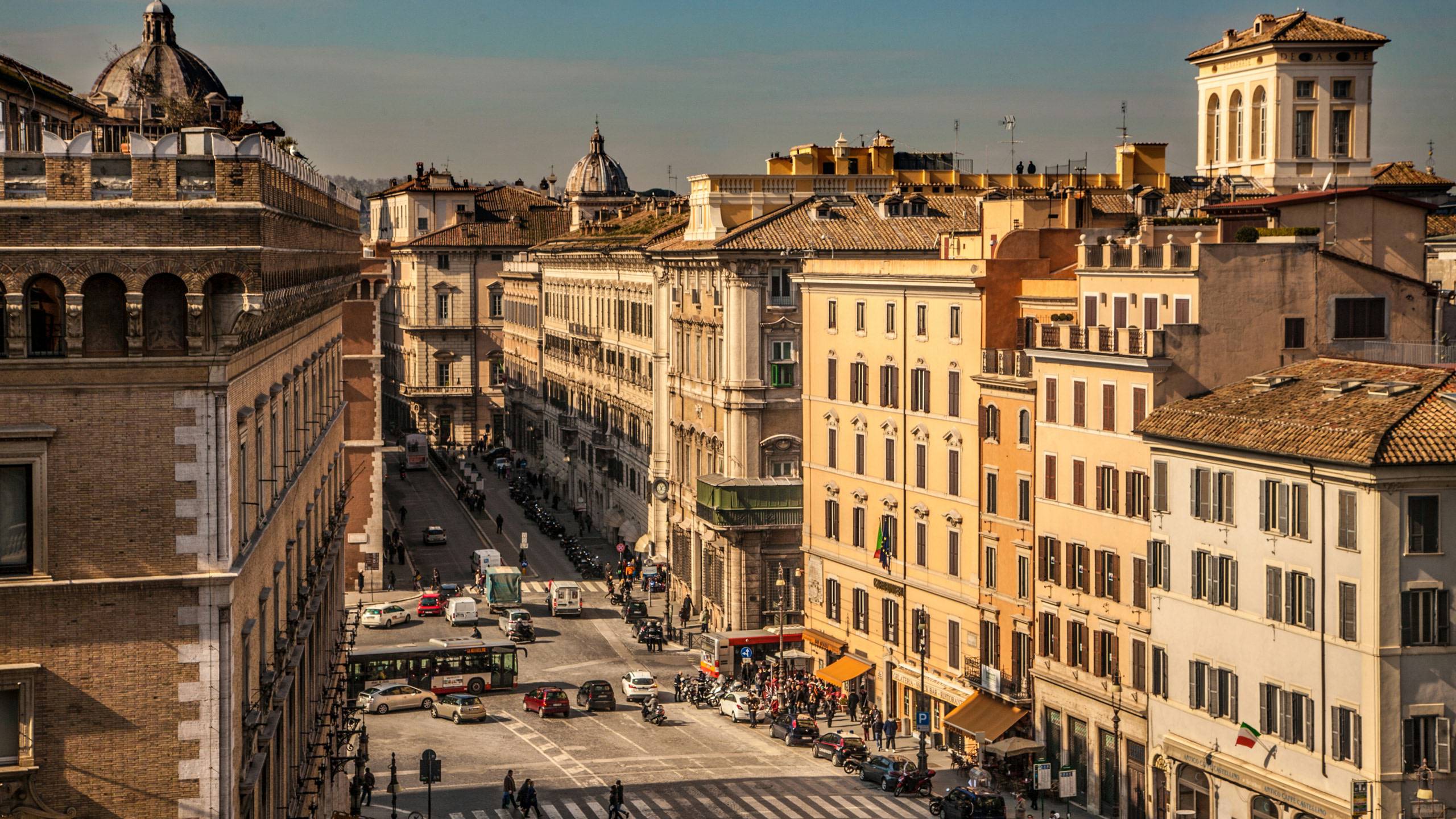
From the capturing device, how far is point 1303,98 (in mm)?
99562

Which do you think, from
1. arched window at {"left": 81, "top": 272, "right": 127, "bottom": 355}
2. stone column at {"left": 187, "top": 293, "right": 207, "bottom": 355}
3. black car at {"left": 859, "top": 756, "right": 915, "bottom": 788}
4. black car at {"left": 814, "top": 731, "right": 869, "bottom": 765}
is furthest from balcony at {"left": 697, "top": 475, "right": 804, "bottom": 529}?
arched window at {"left": 81, "top": 272, "right": 127, "bottom": 355}

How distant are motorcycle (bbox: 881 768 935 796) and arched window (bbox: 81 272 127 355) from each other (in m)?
39.5

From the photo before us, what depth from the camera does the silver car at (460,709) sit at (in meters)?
71.4

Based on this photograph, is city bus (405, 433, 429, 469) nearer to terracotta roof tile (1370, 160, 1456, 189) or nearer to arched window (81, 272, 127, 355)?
terracotta roof tile (1370, 160, 1456, 189)

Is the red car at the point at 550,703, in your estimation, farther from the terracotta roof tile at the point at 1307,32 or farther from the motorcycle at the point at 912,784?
the terracotta roof tile at the point at 1307,32

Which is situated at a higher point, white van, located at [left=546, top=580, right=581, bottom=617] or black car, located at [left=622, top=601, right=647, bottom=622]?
white van, located at [left=546, top=580, right=581, bottom=617]

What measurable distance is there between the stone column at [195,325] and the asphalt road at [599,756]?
34041 millimetres

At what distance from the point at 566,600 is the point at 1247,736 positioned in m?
44.5

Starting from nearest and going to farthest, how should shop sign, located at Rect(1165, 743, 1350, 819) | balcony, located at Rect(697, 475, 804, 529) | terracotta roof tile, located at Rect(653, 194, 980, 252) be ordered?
shop sign, located at Rect(1165, 743, 1350, 819), balcony, located at Rect(697, 475, 804, 529), terracotta roof tile, located at Rect(653, 194, 980, 252)

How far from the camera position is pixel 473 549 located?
110 m

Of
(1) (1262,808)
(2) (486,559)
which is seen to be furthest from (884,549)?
(2) (486,559)

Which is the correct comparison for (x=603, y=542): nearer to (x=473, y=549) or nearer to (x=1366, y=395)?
(x=473, y=549)

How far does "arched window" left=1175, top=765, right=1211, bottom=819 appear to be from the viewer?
5356 centimetres

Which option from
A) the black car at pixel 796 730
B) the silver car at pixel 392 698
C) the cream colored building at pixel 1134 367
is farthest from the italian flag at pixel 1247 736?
the silver car at pixel 392 698
